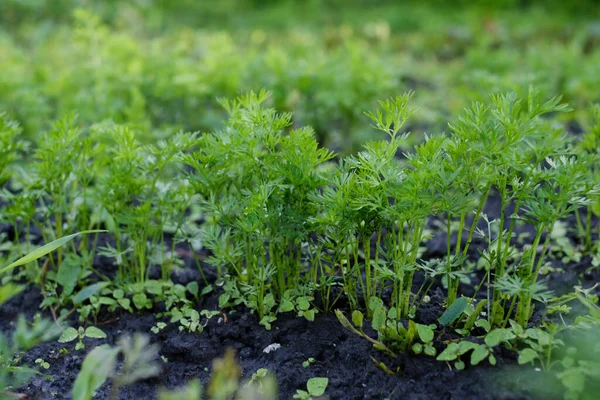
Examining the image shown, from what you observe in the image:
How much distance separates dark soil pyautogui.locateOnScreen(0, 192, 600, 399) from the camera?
182 centimetres

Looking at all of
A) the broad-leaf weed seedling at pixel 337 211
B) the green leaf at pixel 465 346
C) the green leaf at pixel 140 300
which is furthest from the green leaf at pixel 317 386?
the green leaf at pixel 140 300

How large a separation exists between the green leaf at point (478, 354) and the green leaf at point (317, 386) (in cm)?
44

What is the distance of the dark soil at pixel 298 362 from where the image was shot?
1.82m

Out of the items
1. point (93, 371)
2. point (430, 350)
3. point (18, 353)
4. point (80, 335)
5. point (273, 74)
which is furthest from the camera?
point (273, 74)

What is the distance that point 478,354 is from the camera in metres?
1.79

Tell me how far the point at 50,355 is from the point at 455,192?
148cm

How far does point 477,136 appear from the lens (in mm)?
1884

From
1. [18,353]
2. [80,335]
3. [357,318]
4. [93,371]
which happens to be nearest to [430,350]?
[357,318]

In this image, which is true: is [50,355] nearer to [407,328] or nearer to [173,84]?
A: [407,328]

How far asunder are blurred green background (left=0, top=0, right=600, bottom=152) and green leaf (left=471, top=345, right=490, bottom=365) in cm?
101

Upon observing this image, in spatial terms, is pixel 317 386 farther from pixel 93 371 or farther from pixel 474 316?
pixel 93 371

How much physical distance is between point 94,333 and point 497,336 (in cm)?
138

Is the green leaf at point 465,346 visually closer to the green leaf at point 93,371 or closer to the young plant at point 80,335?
the green leaf at point 93,371

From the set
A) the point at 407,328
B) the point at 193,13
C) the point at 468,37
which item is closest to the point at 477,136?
the point at 407,328
